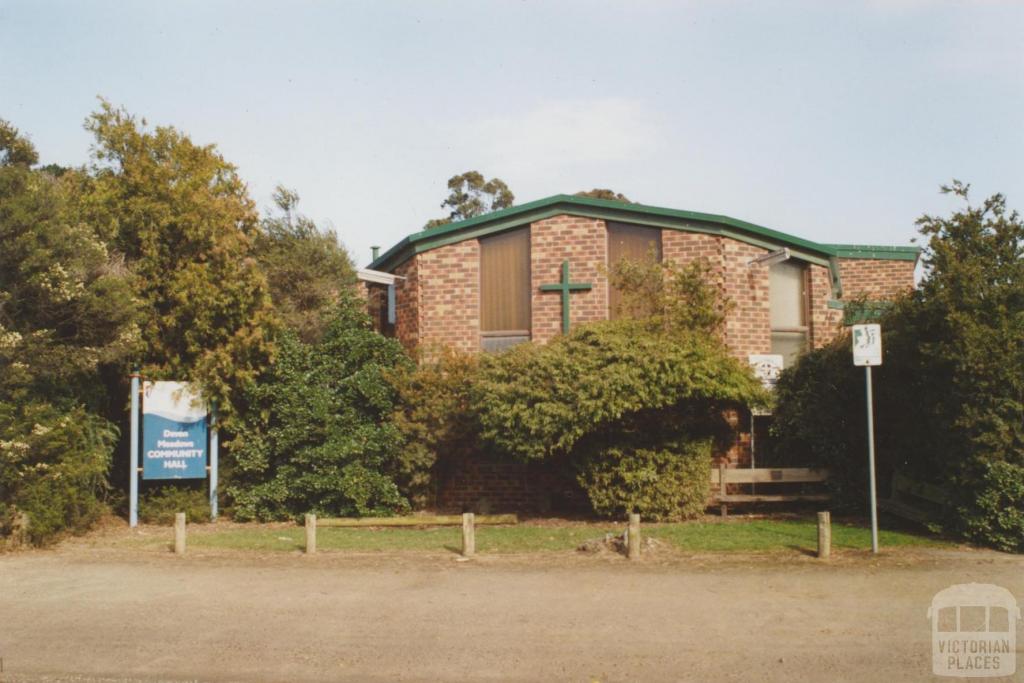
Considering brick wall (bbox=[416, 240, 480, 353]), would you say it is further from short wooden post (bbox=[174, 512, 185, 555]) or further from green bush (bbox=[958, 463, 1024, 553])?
green bush (bbox=[958, 463, 1024, 553])

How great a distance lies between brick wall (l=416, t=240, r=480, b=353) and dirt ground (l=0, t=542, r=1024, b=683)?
6372mm

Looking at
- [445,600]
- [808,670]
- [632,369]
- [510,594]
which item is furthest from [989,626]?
[632,369]

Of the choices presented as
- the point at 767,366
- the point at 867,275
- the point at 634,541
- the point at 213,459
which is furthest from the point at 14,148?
the point at 867,275

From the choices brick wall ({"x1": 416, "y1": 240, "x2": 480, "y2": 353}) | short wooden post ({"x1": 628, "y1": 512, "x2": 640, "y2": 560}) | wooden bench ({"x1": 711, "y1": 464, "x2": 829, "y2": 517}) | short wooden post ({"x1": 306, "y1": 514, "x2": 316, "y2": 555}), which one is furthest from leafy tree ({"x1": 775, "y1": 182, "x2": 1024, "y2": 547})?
short wooden post ({"x1": 306, "y1": 514, "x2": 316, "y2": 555})

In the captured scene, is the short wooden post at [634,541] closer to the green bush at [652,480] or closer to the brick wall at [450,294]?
the green bush at [652,480]

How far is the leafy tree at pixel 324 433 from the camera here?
14945mm

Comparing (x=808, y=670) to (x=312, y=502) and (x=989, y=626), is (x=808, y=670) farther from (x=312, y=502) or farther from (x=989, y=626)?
(x=312, y=502)

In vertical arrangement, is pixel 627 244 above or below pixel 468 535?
above

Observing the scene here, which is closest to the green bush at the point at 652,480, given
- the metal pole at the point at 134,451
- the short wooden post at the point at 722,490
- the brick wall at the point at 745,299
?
the short wooden post at the point at 722,490

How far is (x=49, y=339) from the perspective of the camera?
13125 millimetres

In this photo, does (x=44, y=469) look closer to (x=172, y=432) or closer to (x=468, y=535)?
(x=172, y=432)

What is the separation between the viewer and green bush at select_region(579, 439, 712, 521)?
13.6 meters

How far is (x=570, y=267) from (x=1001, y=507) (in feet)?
27.6

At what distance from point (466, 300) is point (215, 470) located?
5484 millimetres
